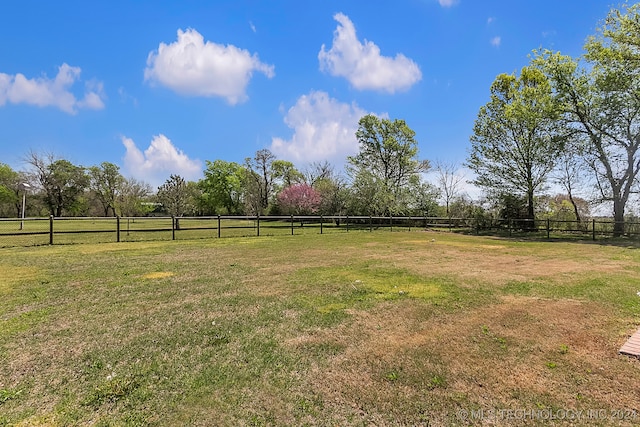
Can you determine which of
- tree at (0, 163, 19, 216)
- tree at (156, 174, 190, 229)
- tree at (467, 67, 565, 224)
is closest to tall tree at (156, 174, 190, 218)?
tree at (156, 174, 190, 229)

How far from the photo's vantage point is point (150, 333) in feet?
11.7

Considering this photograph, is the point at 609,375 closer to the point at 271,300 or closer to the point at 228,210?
the point at 271,300

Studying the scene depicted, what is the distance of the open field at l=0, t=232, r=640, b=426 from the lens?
Result: 2250mm

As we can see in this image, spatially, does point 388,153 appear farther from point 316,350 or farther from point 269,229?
point 316,350

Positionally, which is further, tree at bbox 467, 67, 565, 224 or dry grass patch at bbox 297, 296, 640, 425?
tree at bbox 467, 67, 565, 224

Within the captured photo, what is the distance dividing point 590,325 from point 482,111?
2265 cm

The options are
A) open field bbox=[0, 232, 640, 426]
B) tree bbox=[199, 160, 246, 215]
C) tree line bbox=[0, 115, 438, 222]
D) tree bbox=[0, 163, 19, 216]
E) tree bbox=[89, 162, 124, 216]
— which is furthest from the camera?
tree bbox=[199, 160, 246, 215]

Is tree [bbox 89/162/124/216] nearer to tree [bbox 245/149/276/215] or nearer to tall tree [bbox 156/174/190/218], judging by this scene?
tree [bbox 245/149/276/215]

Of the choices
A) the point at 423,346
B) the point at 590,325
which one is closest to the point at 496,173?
the point at 590,325

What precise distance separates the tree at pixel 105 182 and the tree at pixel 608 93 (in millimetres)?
47930

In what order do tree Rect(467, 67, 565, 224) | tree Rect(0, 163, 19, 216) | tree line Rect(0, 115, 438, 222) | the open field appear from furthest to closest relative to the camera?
1. tree Rect(0, 163, 19, 216)
2. tree line Rect(0, 115, 438, 222)
3. tree Rect(467, 67, 565, 224)
4. the open field

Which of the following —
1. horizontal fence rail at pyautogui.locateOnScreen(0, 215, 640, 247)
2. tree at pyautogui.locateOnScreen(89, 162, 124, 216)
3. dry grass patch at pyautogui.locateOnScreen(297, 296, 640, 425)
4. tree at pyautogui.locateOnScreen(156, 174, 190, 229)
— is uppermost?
tree at pyautogui.locateOnScreen(89, 162, 124, 216)

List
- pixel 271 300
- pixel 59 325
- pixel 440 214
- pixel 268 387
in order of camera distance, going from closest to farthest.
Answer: pixel 268 387 < pixel 59 325 < pixel 271 300 < pixel 440 214

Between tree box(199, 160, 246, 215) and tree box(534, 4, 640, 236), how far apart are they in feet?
130
